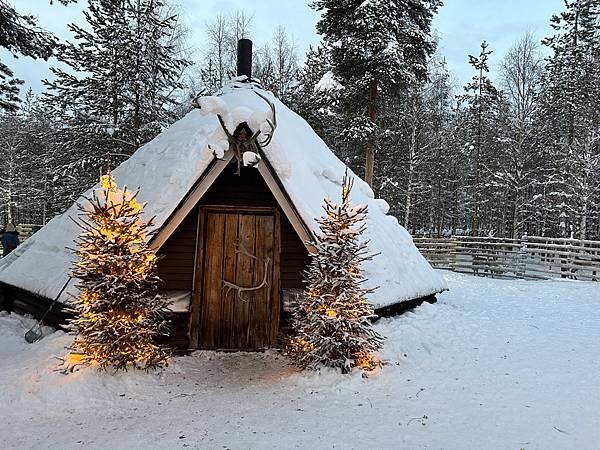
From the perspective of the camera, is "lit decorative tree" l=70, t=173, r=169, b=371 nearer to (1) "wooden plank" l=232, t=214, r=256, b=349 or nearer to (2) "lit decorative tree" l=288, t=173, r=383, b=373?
(1) "wooden plank" l=232, t=214, r=256, b=349

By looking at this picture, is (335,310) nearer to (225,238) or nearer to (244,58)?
(225,238)

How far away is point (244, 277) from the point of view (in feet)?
20.5

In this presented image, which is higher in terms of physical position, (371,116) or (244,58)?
(371,116)

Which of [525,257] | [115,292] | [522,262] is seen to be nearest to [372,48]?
[525,257]

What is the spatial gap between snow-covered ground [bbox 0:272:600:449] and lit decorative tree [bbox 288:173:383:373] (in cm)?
26

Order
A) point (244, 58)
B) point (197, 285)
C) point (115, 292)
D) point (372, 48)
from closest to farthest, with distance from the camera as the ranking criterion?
point (115, 292)
point (197, 285)
point (244, 58)
point (372, 48)

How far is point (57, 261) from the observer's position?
257 inches

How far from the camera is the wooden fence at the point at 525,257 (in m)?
13.9

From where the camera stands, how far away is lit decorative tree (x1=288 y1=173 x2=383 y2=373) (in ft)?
16.8

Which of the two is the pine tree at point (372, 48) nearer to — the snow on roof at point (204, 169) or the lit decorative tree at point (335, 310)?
the snow on roof at point (204, 169)

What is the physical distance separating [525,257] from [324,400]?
44.7ft

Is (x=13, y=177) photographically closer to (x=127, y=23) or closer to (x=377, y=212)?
(x=127, y=23)

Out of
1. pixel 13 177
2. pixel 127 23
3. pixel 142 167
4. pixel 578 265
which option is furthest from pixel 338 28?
pixel 13 177

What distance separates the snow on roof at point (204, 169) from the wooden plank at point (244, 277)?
39.3 inches
